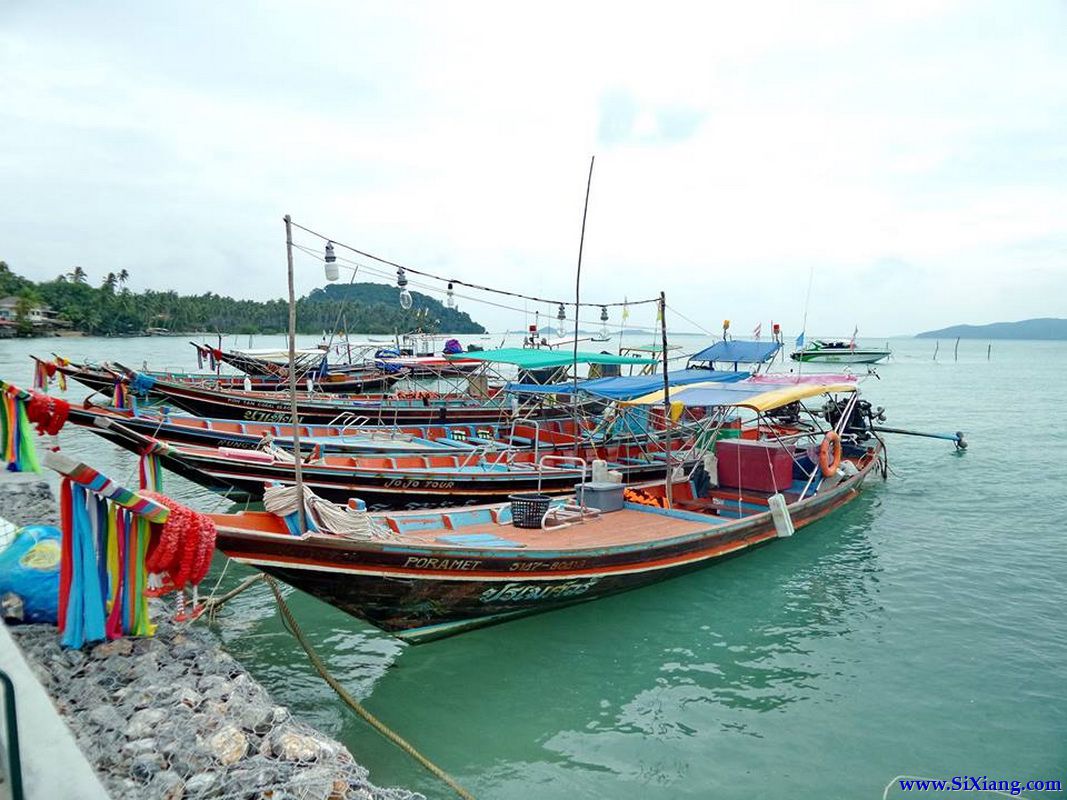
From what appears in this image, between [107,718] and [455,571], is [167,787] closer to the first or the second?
[107,718]

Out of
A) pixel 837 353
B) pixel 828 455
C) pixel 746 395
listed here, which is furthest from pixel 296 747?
pixel 837 353

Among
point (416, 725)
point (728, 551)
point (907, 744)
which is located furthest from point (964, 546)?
point (416, 725)

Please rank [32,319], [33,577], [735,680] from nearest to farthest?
[33,577]
[735,680]
[32,319]

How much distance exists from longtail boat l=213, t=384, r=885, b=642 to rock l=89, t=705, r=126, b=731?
1.48 m

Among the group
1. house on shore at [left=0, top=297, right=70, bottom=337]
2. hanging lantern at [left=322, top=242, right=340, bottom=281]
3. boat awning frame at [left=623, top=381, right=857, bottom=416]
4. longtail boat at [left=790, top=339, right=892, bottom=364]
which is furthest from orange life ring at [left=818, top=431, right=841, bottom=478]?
house on shore at [left=0, top=297, right=70, bottom=337]

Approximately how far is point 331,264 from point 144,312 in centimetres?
11106

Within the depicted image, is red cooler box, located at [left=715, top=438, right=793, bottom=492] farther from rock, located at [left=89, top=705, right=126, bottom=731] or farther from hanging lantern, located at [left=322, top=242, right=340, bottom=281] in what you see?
rock, located at [left=89, top=705, right=126, bottom=731]

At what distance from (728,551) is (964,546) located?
626 centimetres

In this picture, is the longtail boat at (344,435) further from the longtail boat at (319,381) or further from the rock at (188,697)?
the rock at (188,697)

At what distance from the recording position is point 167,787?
13.1ft

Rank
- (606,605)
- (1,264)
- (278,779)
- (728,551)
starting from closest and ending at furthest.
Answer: (278,779), (606,605), (728,551), (1,264)

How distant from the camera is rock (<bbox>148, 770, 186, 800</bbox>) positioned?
12.9 feet

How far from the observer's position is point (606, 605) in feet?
29.9

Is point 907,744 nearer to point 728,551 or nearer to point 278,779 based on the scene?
point 728,551
